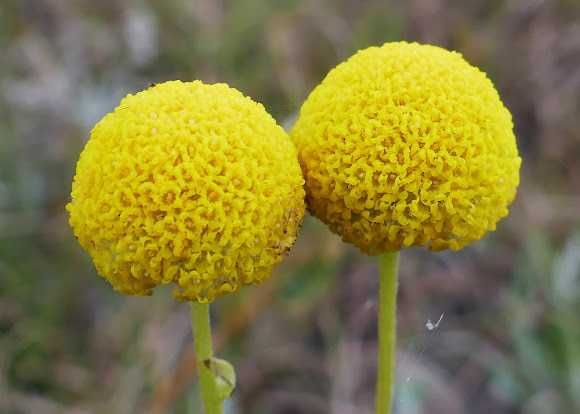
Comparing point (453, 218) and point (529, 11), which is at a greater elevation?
point (529, 11)

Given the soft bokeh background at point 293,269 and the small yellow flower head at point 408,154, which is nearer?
the small yellow flower head at point 408,154

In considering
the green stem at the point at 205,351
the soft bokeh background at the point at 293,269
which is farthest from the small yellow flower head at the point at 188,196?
the soft bokeh background at the point at 293,269

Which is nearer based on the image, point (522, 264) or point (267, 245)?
point (267, 245)

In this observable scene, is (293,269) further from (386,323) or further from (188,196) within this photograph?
(188,196)

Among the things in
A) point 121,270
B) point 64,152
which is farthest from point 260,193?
point 64,152

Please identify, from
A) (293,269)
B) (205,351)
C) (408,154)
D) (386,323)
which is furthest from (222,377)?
(293,269)

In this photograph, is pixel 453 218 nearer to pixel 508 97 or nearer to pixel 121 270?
pixel 121 270

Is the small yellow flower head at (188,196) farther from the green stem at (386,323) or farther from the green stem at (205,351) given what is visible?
the green stem at (386,323)
